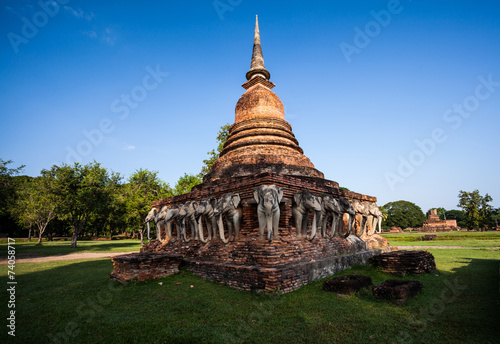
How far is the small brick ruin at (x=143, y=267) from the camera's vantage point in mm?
7352

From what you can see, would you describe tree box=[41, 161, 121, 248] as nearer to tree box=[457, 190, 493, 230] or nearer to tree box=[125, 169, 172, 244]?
tree box=[125, 169, 172, 244]

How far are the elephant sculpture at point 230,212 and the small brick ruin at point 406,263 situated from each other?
5.01 meters

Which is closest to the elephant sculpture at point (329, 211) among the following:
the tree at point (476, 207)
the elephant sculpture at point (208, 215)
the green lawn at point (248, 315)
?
the green lawn at point (248, 315)

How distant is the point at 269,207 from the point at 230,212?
5.04 ft

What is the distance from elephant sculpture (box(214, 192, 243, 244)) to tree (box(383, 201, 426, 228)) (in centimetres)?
8411

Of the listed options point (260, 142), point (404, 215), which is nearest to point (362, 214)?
point (260, 142)

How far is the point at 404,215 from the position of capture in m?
79.4

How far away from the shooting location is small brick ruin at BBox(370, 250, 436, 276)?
7805mm

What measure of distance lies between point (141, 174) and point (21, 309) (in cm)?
3023

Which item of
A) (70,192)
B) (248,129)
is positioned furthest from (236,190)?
(70,192)

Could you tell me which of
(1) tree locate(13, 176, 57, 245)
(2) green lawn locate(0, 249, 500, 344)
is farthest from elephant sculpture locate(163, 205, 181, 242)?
(1) tree locate(13, 176, 57, 245)

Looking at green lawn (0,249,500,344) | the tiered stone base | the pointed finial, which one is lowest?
green lawn (0,249,500,344)

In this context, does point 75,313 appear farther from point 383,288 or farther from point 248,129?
point 248,129

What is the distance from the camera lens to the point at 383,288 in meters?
5.46
